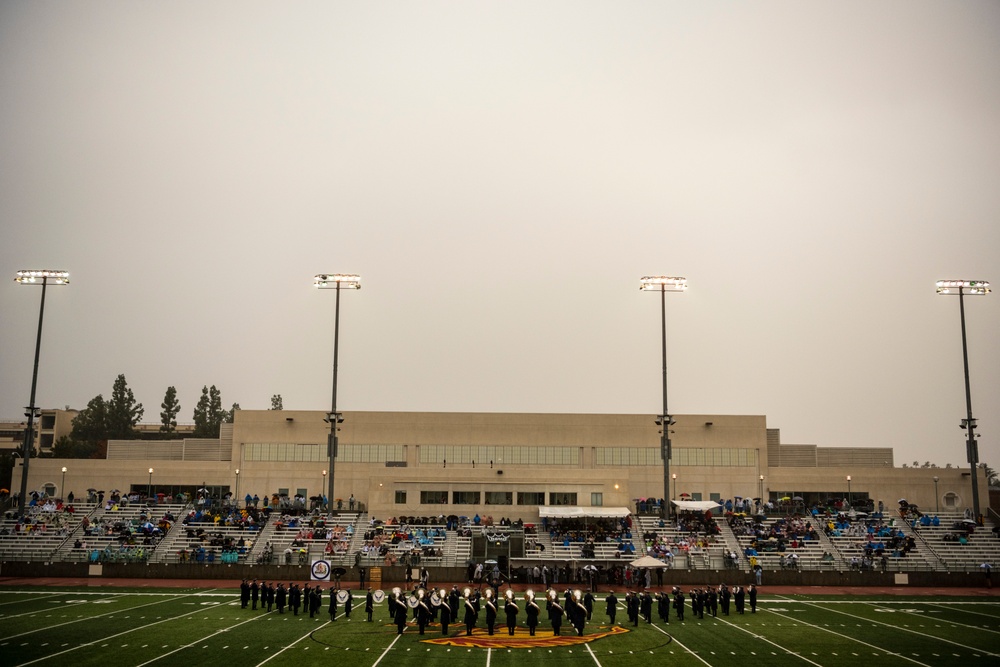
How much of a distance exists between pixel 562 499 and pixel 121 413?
8888 cm

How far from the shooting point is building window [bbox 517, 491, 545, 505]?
6581 centimetres

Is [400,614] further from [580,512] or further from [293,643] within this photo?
[580,512]

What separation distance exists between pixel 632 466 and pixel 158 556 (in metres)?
33.7

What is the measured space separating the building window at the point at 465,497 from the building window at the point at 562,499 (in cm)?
521

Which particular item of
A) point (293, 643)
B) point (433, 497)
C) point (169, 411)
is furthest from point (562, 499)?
point (169, 411)

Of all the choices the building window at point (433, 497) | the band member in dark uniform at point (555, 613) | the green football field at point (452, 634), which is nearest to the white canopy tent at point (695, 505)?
the building window at point (433, 497)

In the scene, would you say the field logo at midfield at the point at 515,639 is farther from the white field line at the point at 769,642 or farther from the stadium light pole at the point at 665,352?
the stadium light pole at the point at 665,352

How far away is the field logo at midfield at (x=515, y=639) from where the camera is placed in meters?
32.0

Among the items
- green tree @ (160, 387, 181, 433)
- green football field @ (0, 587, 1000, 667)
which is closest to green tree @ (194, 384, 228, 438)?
green tree @ (160, 387, 181, 433)

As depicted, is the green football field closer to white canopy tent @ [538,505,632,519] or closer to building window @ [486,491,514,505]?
white canopy tent @ [538,505,632,519]

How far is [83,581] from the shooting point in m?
51.9

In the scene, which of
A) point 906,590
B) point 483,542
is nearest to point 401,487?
point 483,542

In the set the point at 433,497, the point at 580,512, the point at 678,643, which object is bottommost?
the point at 678,643

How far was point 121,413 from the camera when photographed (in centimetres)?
13312
